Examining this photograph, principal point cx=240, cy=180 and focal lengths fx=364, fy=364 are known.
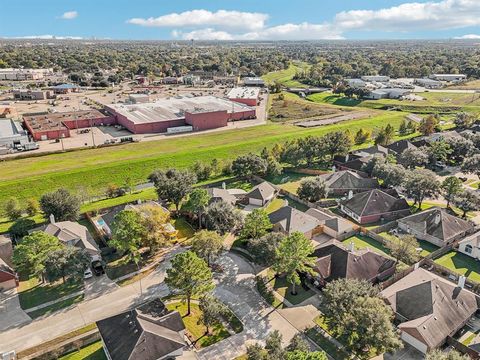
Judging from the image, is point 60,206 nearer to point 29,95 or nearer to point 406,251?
point 406,251

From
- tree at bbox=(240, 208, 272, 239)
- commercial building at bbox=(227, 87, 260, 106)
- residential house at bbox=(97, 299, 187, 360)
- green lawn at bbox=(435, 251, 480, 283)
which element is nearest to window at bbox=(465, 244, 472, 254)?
green lawn at bbox=(435, 251, 480, 283)

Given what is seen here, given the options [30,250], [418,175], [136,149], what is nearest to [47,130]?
[136,149]

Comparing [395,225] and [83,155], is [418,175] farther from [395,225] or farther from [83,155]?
[83,155]

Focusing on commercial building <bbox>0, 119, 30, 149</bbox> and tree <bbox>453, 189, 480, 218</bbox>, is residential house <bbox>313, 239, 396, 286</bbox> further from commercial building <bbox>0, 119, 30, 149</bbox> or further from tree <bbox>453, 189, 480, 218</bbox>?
commercial building <bbox>0, 119, 30, 149</bbox>

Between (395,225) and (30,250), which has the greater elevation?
(30,250)

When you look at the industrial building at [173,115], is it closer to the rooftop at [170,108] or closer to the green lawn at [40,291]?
the rooftop at [170,108]
